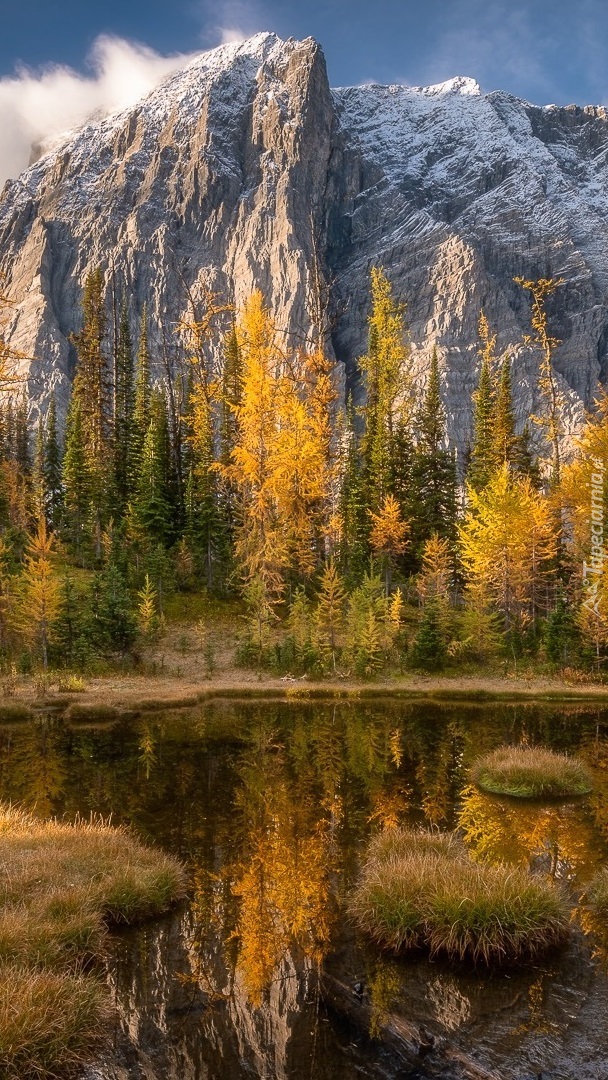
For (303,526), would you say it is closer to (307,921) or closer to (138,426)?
(138,426)

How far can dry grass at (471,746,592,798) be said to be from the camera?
49.1ft

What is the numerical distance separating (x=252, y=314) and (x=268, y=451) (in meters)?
6.48

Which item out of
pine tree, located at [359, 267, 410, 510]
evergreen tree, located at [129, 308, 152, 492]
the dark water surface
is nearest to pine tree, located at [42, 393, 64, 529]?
evergreen tree, located at [129, 308, 152, 492]

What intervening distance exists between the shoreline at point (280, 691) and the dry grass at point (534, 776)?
12.4m

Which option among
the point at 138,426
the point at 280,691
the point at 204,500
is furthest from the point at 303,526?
the point at 138,426

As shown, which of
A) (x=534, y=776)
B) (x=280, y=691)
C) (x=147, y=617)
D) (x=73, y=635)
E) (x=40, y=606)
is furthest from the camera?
(x=147, y=617)

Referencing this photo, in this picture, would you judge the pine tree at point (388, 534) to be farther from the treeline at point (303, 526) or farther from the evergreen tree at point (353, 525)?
the evergreen tree at point (353, 525)

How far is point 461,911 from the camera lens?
779 cm

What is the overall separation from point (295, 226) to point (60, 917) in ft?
591

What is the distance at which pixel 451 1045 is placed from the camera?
6.03 meters

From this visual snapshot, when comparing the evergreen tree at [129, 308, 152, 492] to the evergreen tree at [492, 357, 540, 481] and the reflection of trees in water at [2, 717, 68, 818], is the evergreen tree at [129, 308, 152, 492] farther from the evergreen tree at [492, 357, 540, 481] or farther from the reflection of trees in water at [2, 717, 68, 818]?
the reflection of trees in water at [2, 717, 68, 818]

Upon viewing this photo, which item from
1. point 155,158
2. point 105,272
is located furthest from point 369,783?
point 155,158

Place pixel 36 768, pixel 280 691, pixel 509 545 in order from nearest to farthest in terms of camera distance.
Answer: pixel 36 768
pixel 280 691
pixel 509 545

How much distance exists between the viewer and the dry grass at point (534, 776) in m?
15.0
